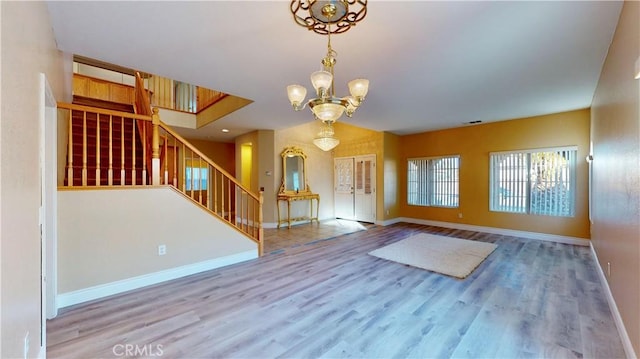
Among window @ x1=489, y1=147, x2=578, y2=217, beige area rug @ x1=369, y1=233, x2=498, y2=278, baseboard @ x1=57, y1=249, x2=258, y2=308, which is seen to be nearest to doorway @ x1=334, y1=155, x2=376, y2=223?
beige area rug @ x1=369, y1=233, x2=498, y2=278

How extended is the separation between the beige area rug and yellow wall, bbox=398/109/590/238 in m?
1.40

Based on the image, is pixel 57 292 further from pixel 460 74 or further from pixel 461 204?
pixel 461 204

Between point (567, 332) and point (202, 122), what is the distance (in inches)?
287

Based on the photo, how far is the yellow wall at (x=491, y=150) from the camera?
488cm

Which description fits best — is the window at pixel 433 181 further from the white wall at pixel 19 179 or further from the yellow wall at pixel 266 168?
the white wall at pixel 19 179

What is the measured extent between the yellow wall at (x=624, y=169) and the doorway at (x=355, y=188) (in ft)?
16.1

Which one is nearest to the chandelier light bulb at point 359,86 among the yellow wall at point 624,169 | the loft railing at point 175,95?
the yellow wall at point 624,169

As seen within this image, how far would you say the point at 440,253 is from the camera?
4.38m

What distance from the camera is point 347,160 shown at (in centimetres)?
812

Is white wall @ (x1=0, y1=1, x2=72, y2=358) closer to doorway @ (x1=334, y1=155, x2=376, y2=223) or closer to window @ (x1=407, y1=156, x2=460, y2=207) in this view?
doorway @ (x1=334, y1=155, x2=376, y2=223)

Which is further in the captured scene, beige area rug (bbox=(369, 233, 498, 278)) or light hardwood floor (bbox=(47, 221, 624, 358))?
beige area rug (bbox=(369, 233, 498, 278))

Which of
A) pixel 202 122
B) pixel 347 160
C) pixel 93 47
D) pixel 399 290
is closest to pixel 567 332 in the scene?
pixel 399 290

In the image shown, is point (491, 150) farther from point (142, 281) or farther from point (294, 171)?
point (142, 281)

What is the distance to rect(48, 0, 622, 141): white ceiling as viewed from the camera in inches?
81.4
